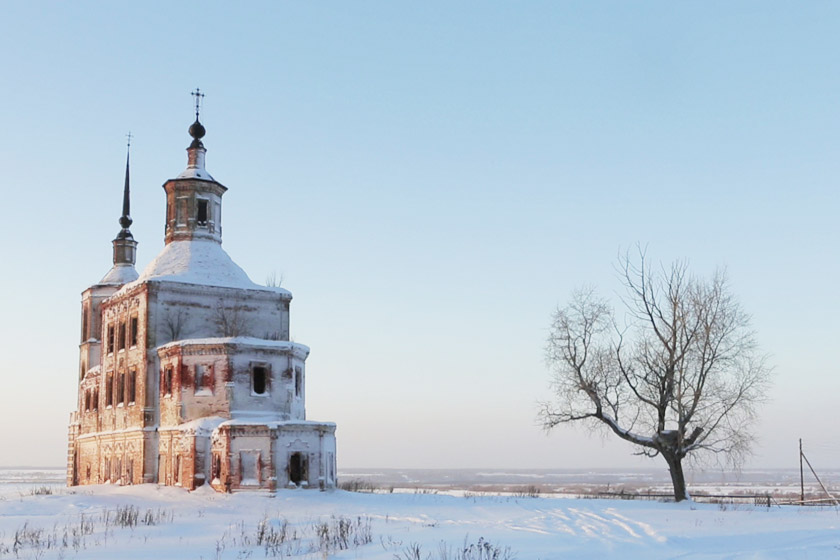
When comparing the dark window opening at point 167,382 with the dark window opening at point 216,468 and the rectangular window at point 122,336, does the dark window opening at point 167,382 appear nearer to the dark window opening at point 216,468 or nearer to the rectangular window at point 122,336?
the dark window opening at point 216,468

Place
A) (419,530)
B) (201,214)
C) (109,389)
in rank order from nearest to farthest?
(419,530)
(109,389)
(201,214)

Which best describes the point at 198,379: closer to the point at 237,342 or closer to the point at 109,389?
the point at 237,342

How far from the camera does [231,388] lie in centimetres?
3303

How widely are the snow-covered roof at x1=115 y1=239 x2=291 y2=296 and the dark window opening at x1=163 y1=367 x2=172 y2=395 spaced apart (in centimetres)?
404

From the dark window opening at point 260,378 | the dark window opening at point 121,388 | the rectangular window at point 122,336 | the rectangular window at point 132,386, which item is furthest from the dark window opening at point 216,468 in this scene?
the rectangular window at point 122,336

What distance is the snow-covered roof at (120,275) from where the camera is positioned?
49.2 meters

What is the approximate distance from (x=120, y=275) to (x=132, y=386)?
14.1 metres

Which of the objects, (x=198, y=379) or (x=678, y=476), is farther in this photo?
(x=198, y=379)

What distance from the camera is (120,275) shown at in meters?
49.6

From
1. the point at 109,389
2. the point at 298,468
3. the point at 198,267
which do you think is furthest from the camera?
the point at 109,389

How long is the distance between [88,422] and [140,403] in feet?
25.6

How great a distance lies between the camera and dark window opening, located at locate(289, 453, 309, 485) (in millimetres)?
31484

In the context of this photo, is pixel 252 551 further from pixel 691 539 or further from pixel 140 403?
pixel 140 403

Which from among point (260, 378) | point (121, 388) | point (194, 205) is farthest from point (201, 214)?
point (260, 378)
